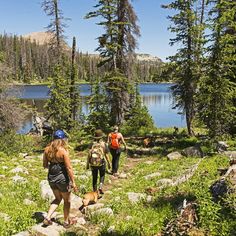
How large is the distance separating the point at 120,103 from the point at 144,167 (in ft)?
34.0

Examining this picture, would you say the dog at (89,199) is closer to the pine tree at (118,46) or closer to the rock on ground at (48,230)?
the rock on ground at (48,230)

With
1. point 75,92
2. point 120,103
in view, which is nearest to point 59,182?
point 120,103

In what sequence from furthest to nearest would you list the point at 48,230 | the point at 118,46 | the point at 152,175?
the point at 118,46, the point at 152,175, the point at 48,230

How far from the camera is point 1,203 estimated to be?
29.9 feet

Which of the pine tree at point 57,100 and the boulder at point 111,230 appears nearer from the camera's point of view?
the boulder at point 111,230

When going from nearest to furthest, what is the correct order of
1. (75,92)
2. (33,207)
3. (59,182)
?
(59,182)
(33,207)
(75,92)

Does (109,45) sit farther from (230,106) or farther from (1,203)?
(1,203)

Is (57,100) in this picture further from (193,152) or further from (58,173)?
(58,173)

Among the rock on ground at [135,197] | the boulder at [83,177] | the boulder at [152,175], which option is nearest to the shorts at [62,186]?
the rock on ground at [135,197]

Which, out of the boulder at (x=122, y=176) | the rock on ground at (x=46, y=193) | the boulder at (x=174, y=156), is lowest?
the boulder at (x=122, y=176)

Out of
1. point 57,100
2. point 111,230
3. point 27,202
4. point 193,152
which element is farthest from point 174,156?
point 57,100

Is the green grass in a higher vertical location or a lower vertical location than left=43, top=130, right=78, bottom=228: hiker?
lower

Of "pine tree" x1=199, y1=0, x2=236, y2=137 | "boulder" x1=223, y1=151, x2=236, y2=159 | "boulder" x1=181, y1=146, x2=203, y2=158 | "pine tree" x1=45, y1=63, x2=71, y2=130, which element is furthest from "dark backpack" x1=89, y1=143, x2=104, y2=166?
"pine tree" x1=45, y1=63, x2=71, y2=130

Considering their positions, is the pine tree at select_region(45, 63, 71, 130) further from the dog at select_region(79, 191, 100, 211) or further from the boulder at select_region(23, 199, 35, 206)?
the boulder at select_region(23, 199, 35, 206)
